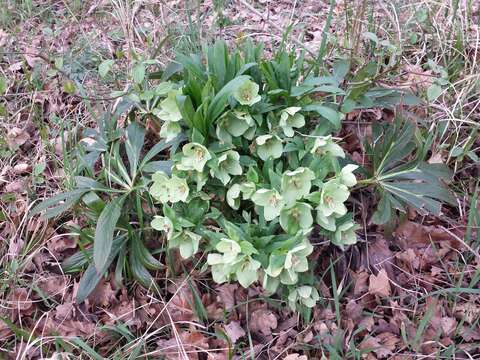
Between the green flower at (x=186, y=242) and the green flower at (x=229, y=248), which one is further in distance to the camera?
the green flower at (x=186, y=242)

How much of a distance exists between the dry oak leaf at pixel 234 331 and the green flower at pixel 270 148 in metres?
0.55

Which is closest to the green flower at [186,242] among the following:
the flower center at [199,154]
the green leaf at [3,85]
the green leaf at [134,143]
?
the flower center at [199,154]

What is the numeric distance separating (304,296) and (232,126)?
0.57 m

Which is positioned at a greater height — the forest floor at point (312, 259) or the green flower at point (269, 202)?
the green flower at point (269, 202)

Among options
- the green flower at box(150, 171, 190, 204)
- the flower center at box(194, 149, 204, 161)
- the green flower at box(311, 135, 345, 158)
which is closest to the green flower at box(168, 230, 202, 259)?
the green flower at box(150, 171, 190, 204)

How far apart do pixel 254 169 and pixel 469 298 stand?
82 centimetres

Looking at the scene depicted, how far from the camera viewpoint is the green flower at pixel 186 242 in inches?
63.1

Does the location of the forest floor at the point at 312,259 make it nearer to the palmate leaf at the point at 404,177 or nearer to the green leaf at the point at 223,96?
the palmate leaf at the point at 404,177

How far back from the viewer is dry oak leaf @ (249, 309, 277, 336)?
5.54 ft

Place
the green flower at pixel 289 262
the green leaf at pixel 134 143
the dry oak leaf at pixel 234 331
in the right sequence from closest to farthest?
the green flower at pixel 289 262 → the dry oak leaf at pixel 234 331 → the green leaf at pixel 134 143

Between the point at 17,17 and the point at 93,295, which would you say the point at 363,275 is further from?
the point at 17,17

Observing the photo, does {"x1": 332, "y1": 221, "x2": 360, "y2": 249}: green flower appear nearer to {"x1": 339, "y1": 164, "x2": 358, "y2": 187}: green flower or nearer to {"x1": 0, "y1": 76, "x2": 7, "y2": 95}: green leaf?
{"x1": 339, "y1": 164, "x2": 358, "y2": 187}: green flower

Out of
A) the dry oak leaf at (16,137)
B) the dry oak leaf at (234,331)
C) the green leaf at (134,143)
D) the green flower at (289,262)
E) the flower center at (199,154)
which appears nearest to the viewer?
the green flower at (289,262)

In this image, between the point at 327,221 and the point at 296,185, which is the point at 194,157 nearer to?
the point at 296,185
